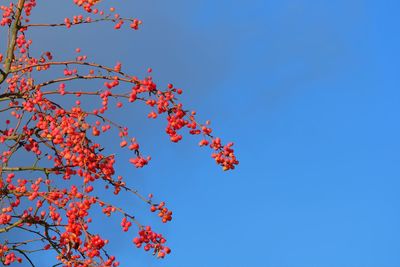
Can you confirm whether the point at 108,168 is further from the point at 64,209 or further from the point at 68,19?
the point at 68,19

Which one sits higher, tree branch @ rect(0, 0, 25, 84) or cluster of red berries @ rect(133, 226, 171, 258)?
tree branch @ rect(0, 0, 25, 84)

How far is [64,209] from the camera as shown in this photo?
719 centimetres

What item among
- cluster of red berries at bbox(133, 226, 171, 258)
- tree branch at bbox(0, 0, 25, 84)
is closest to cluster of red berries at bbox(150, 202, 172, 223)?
cluster of red berries at bbox(133, 226, 171, 258)

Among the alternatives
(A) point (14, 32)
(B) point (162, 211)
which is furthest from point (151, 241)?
(A) point (14, 32)

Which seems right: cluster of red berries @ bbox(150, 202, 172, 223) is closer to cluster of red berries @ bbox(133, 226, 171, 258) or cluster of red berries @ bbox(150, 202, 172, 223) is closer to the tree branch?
cluster of red berries @ bbox(133, 226, 171, 258)

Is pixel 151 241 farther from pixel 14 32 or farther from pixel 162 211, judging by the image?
Answer: pixel 14 32

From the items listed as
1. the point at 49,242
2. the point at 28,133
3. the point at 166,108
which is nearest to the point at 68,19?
the point at 28,133

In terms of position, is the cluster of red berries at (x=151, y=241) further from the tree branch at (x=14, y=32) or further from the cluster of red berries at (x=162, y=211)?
the tree branch at (x=14, y=32)

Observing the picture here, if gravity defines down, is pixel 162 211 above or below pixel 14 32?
below

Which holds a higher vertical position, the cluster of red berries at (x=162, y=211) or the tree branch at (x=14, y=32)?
the tree branch at (x=14, y=32)

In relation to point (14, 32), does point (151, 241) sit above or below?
below

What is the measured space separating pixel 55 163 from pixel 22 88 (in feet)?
4.87

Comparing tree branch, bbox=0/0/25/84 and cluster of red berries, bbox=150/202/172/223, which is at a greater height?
tree branch, bbox=0/0/25/84

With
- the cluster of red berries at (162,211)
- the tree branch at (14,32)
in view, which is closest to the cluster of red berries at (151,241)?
the cluster of red berries at (162,211)
